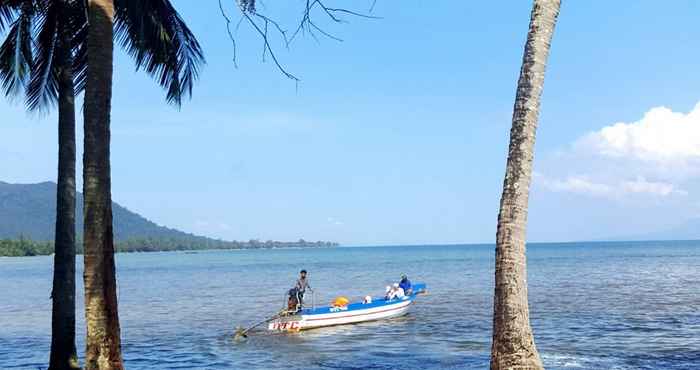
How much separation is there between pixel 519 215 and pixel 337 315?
1957 cm

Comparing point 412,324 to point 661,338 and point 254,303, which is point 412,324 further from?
point 254,303

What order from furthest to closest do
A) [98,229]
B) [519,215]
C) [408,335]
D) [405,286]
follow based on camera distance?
[405,286], [408,335], [98,229], [519,215]

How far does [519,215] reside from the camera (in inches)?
293

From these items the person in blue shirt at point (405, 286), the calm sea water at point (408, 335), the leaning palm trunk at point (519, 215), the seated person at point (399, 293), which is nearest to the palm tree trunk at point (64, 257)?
the calm sea water at point (408, 335)

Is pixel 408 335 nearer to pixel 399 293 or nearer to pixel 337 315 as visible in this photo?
pixel 337 315

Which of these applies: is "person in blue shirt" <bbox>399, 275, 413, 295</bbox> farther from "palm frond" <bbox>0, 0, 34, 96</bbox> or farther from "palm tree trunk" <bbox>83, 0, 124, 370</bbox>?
"palm tree trunk" <bbox>83, 0, 124, 370</bbox>

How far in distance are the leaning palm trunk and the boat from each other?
18327 millimetres

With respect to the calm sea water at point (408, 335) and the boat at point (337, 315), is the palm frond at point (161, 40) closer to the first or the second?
the calm sea water at point (408, 335)

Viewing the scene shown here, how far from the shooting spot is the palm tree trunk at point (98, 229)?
834cm

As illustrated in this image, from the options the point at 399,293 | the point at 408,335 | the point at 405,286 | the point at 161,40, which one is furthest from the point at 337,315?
the point at 161,40

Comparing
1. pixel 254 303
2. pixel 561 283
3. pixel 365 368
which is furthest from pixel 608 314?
pixel 561 283

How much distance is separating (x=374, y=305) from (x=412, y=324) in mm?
1633

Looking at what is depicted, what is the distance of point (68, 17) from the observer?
1212cm

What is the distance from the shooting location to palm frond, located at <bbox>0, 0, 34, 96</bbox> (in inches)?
491
